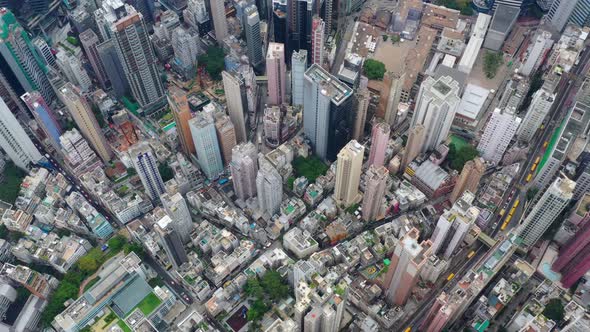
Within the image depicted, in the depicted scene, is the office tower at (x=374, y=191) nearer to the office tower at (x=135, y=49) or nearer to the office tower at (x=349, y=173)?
the office tower at (x=349, y=173)

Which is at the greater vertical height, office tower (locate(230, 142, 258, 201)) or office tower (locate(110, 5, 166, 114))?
office tower (locate(110, 5, 166, 114))

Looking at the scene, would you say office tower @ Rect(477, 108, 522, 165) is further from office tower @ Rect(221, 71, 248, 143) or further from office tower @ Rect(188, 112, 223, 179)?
office tower @ Rect(188, 112, 223, 179)

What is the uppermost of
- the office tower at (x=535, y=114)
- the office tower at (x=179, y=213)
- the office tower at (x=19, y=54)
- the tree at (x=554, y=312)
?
the office tower at (x=19, y=54)

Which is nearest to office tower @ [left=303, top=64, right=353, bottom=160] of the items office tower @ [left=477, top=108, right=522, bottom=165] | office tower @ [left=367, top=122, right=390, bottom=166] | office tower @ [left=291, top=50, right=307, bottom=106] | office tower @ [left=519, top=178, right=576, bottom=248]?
office tower @ [left=367, top=122, right=390, bottom=166]

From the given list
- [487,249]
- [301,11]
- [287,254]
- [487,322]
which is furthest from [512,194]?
[301,11]

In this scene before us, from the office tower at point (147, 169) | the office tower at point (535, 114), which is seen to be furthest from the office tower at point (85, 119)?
the office tower at point (535, 114)

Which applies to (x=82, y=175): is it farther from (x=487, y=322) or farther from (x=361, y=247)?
(x=487, y=322)
